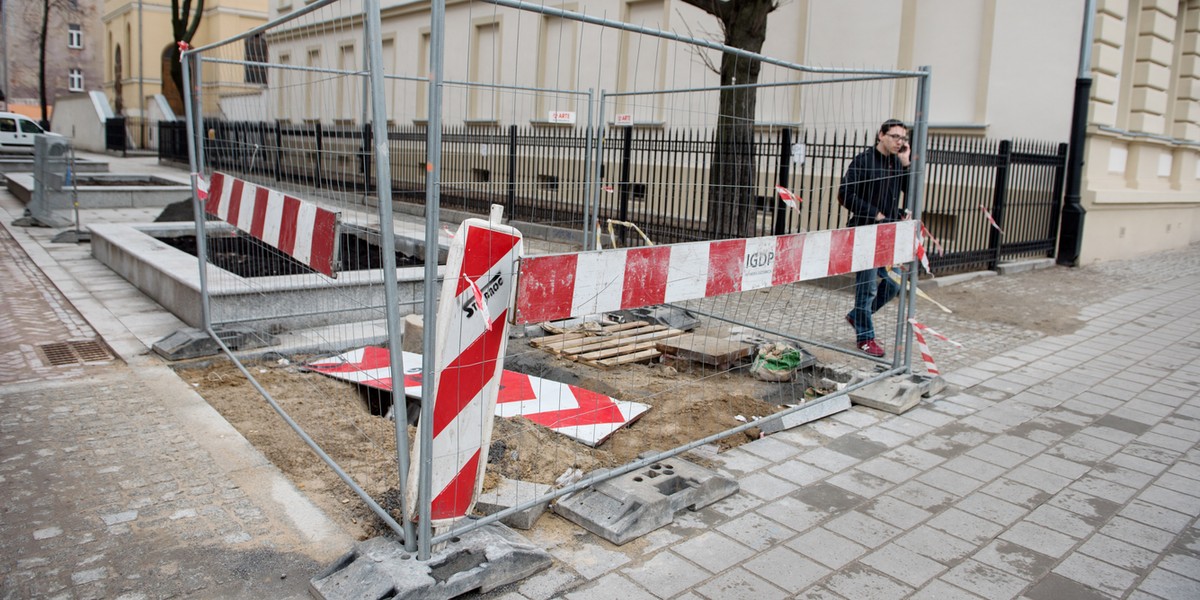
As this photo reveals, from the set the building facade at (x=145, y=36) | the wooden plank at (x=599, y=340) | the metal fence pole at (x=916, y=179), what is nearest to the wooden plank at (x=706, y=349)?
the wooden plank at (x=599, y=340)

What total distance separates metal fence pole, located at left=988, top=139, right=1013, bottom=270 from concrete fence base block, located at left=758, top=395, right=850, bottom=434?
7464 millimetres

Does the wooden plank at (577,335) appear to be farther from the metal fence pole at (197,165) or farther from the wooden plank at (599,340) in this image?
the metal fence pole at (197,165)

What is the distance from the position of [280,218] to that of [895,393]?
394 centimetres

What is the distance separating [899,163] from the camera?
6.65 metres

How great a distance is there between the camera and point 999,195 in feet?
39.0

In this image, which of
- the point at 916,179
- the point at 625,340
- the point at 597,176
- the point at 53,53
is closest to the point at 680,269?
the point at 625,340

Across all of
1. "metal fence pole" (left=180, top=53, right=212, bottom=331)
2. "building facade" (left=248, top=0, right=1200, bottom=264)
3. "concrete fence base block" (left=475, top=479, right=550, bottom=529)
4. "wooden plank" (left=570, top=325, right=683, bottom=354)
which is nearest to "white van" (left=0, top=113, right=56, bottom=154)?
"building facade" (left=248, top=0, right=1200, bottom=264)

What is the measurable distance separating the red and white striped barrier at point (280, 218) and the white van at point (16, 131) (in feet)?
80.2

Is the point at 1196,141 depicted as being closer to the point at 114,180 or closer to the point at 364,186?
the point at 364,186

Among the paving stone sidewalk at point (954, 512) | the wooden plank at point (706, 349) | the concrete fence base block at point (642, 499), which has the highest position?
the wooden plank at point (706, 349)

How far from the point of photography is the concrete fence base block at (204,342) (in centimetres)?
588

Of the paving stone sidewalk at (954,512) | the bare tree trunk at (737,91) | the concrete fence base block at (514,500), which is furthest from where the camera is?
the bare tree trunk at (737,91)

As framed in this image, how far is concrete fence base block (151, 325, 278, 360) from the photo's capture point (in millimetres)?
5875

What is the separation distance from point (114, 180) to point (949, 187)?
52.1ft
